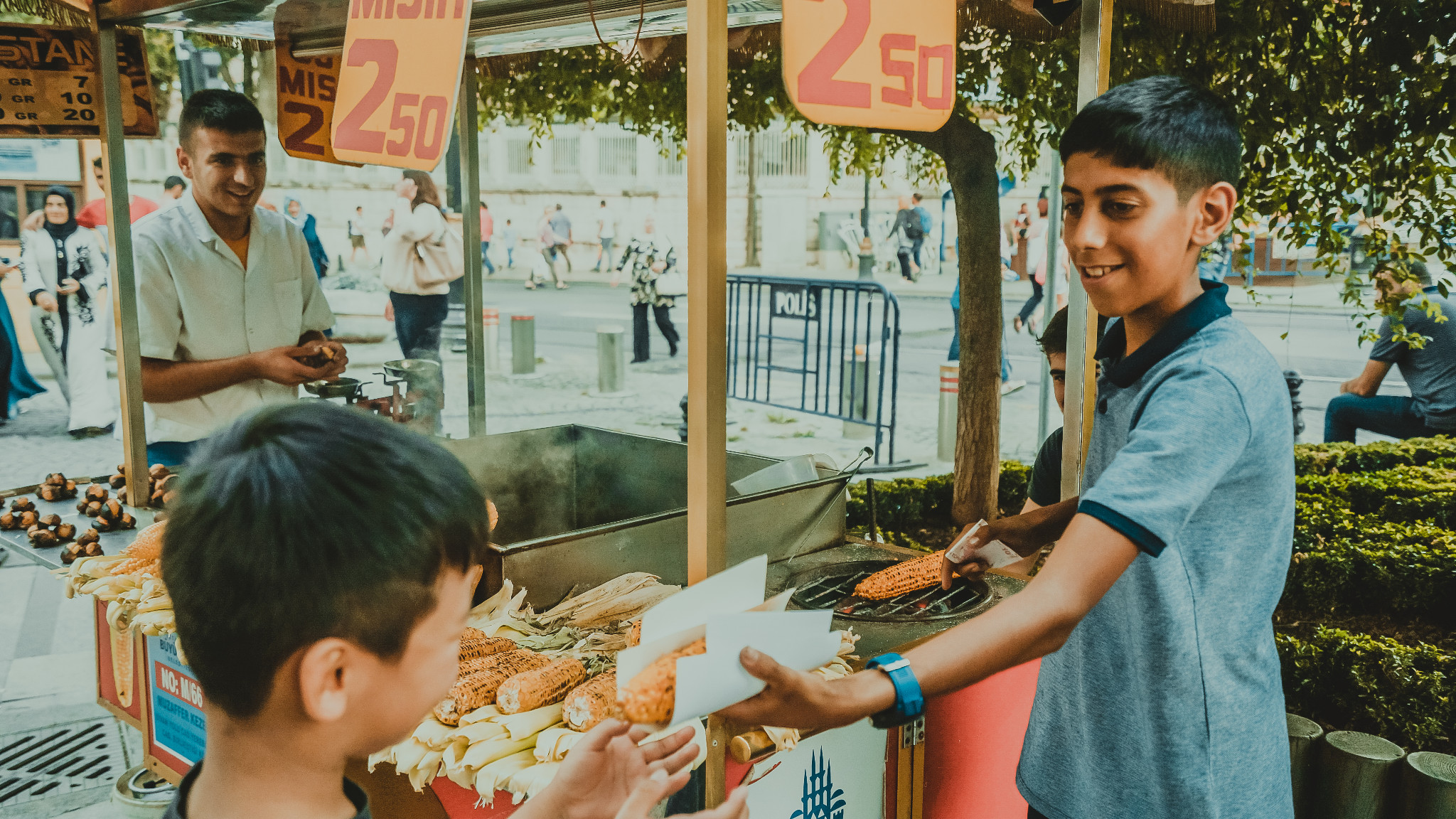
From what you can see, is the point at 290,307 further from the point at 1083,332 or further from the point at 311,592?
the point at 311,592

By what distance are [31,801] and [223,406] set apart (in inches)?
60.9

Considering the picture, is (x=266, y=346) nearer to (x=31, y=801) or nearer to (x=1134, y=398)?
(x=31, y=801)

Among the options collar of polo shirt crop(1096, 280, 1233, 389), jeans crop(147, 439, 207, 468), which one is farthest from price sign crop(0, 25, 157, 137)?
collar of polo shirt crop(1096, 280, 1233, 389)

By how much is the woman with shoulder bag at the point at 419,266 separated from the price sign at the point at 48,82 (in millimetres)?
4188

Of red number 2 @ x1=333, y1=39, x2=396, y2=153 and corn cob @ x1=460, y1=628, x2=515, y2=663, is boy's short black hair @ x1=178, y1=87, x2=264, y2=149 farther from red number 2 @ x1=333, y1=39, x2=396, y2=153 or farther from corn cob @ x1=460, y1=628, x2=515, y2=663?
corn cob @ x1=460, y1=628, x2=515, y2=663

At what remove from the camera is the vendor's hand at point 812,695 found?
1.26 metres

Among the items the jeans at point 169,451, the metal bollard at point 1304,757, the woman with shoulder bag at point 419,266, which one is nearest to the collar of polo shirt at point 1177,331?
the metal bollard at point 1304,757

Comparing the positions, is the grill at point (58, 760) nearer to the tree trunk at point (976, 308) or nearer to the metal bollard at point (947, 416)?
the tree trunk at point (976, 308)

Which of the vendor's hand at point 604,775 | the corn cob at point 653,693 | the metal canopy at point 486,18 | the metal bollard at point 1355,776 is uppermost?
the metal canopy at point 486,18

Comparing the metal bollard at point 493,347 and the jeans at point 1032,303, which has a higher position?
the jeans at point 1032,303

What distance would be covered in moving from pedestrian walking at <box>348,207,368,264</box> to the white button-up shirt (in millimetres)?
25317

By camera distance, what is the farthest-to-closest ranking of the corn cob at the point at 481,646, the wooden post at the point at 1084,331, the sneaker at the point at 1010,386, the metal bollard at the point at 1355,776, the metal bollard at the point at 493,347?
the metal bollard at the point at 493,347 → the sneaker at the point at 1010,386 → the metal bollard at the point at 1355,776 → the wooden post at the point at 1084,331 → the corn cob at the point at 481,646

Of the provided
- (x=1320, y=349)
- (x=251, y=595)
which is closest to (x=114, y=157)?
(x=251, y=595)

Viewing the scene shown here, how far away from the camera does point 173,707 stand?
9.93 feet
